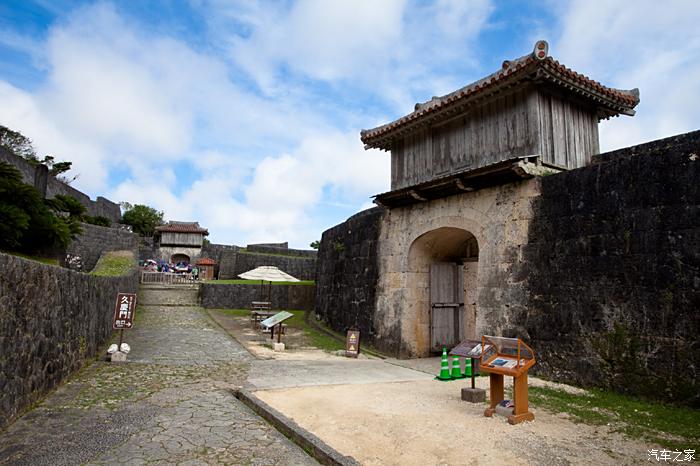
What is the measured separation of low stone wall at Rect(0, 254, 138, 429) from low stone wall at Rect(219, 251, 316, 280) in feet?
59.9

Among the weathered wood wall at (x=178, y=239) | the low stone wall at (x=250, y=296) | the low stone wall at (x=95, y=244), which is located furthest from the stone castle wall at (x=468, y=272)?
the weathered wood wall at (x=178, y=239)

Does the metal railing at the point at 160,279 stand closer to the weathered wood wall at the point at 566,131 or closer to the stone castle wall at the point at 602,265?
the stone castle wall at the point at 602,265

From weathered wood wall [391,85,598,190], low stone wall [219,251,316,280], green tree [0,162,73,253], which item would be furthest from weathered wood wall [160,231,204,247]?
weathered wood wall [391,85,598,190]

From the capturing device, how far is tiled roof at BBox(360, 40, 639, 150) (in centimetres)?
748

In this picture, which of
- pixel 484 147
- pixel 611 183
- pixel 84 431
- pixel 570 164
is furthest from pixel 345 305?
pixel 84 431

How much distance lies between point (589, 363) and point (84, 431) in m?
6.71

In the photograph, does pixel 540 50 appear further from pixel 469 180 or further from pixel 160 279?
pixel 160 279

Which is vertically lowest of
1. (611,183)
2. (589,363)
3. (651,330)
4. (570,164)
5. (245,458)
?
(245,458)

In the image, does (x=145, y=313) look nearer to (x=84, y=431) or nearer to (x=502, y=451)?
(x=84, y=431)

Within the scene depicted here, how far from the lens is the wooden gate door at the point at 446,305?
36.0 feet

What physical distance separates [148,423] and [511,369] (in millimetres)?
4117

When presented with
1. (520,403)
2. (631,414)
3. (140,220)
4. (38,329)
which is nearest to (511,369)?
(520,403)

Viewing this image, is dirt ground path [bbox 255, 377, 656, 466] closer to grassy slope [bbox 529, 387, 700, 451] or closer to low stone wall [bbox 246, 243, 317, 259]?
grassy slope [bbox 529, 387, 700, 451]

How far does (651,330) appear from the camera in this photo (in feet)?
19.9
